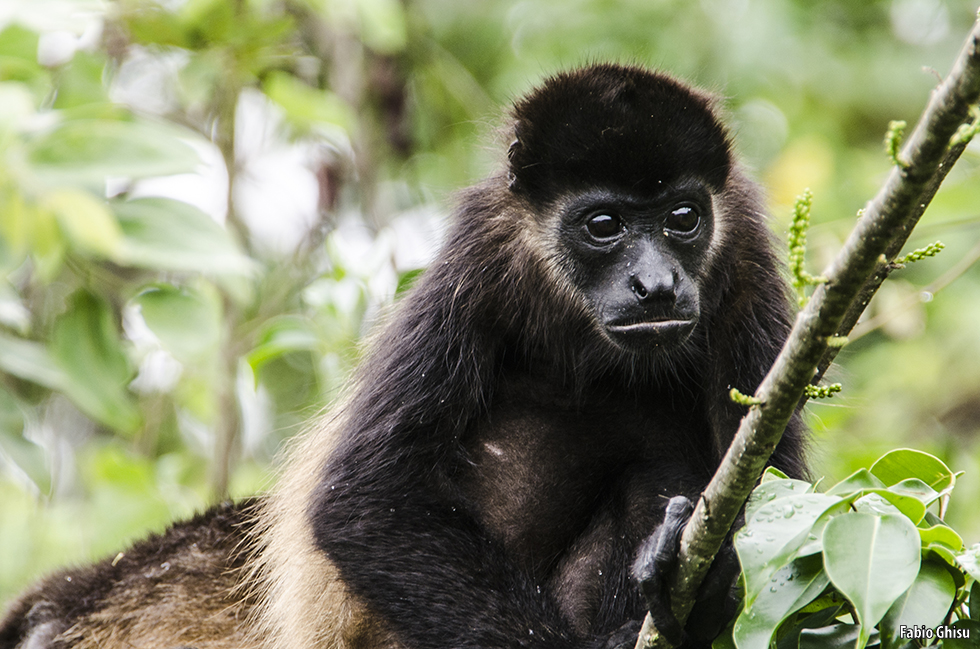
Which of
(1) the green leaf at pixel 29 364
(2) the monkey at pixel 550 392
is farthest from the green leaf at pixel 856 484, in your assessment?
(1) the green leaf at pixel 29 364

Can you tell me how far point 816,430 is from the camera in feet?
12.9

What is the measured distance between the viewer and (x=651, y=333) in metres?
2.84

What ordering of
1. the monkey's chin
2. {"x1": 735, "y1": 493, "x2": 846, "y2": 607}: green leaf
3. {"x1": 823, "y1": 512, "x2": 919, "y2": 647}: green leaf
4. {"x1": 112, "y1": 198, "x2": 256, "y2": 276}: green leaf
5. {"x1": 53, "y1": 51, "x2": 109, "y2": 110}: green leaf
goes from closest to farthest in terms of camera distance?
{"x1": 823, "y1": 512, "x2": 919, "y2": 647}: green leaf
{"x1": 735, "y1": 493, "x2": 846, "y2": 607}: green leaf
the monkey's chin
{"x1": 112, "y1": 198, "x2": 256, "y2": 276}: green leaf
{"x1": 53, "y1": 51, "x2": 109, "y2": 110}: green leaf

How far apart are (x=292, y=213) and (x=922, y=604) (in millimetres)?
4921

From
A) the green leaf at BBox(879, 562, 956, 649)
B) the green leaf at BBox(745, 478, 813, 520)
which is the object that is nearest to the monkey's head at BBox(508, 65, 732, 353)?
the green leaf at BBox(745, 478, 813, 520)

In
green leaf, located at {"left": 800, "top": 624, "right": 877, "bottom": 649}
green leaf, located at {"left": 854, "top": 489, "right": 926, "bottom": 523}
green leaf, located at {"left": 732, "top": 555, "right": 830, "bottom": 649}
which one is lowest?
green leaf, located at {"left": 800, "top": 624, "right": 877, "bottom": 649}

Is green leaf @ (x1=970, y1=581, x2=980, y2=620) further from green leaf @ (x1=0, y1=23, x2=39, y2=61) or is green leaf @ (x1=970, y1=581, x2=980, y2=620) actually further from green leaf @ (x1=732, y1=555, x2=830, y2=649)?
green leaf @ (x1=0, y1=23, x2=39, y2=61)

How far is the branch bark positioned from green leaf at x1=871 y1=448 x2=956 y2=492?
41 centimetres

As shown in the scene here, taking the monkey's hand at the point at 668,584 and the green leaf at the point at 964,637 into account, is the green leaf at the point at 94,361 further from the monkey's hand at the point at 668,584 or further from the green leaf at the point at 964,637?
the green leaf at the point at 964,637

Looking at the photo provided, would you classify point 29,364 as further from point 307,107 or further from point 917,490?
point 917,490

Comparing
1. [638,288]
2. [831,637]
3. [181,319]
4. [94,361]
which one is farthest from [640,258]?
[94,361]

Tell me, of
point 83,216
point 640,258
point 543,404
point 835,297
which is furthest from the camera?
point 83,216

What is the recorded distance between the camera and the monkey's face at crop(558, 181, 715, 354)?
285 cm

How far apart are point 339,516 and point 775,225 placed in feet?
6.79
